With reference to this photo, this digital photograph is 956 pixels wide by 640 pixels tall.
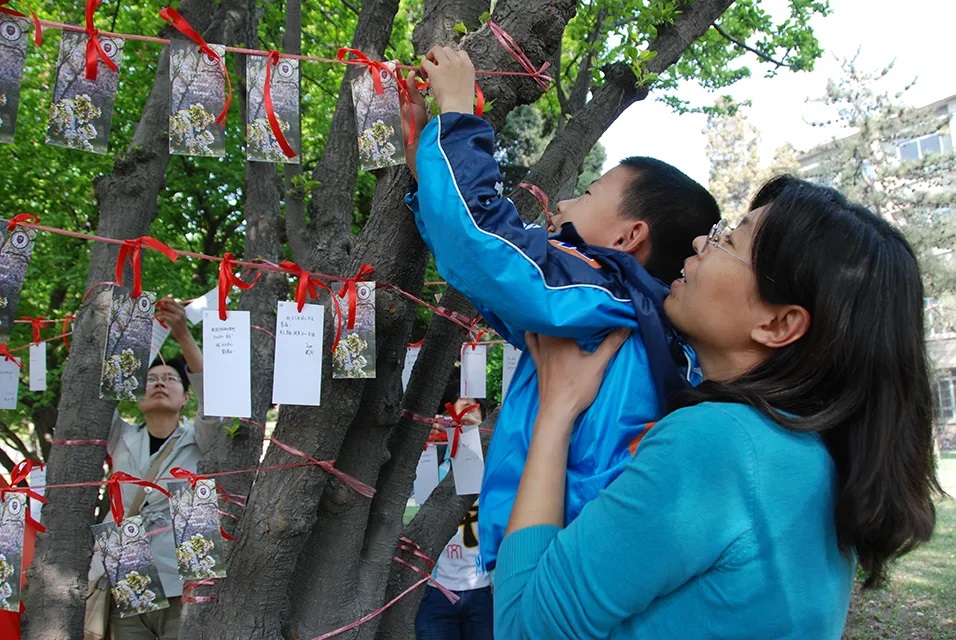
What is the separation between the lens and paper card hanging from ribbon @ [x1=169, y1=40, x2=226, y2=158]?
1.91 metres

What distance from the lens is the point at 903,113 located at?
17.9 meters

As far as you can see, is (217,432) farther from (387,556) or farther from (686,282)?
(686,282)

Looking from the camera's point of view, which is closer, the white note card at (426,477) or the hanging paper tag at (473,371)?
the hanging paper tag at (473,371)

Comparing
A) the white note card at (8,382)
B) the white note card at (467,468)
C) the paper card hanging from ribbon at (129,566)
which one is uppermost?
the white note card at (8,382)

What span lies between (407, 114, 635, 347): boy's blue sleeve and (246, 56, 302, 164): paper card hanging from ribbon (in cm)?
67

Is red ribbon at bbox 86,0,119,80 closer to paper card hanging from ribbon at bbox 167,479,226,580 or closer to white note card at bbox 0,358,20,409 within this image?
paper card hanging from ribbon at bbox 167,479,226,580

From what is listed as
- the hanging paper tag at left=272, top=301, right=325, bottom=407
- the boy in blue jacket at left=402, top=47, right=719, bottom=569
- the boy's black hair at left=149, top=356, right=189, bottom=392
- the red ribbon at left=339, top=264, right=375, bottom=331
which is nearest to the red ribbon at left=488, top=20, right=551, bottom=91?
the boy in blue jacket at left=402, top=47, right=719, bottom=569

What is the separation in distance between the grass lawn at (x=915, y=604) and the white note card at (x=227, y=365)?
17.4ft

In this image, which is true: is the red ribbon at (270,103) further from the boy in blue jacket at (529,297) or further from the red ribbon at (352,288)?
the boy in blue jacket at (529,297)

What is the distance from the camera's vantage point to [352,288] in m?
2.02

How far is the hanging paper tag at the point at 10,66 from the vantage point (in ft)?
Answer: 5.62

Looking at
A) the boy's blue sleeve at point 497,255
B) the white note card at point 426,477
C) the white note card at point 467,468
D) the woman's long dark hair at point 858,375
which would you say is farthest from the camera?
the white note card at point 426,477

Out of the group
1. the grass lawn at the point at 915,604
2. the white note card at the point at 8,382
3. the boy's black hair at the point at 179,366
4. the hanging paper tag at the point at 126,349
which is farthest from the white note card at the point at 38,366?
the grass lawn at the point at 915,604

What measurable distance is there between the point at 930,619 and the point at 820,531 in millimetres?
7467
